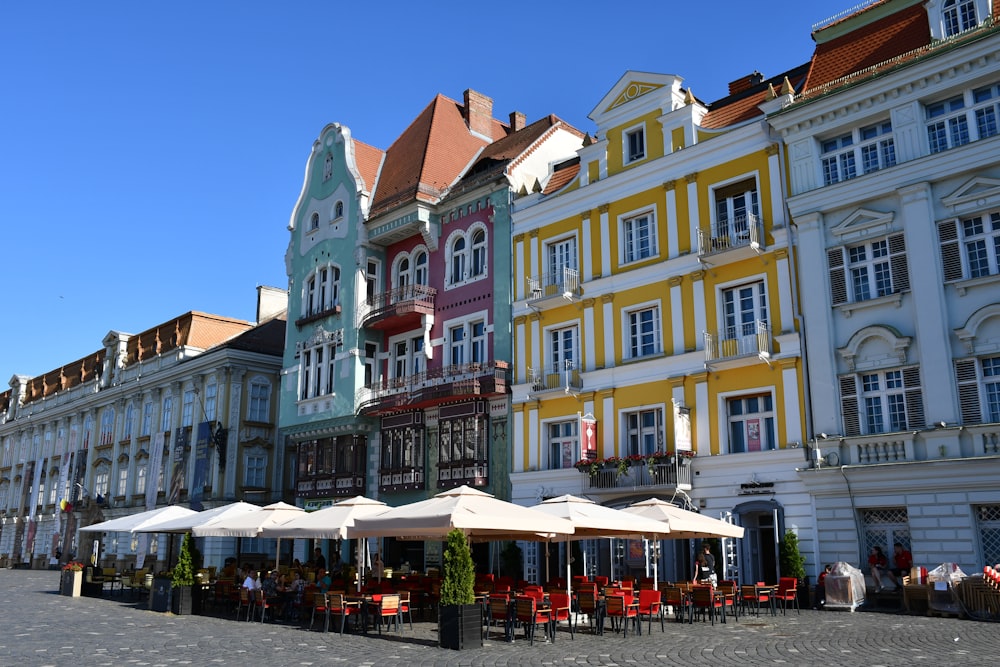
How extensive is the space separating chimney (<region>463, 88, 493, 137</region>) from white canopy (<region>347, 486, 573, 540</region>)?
28.2 m

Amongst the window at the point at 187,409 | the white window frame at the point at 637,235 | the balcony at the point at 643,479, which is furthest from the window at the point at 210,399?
the white window frame at the point at 637,235

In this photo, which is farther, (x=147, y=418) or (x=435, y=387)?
(x=147, y=418)

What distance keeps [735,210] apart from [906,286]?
616 cm

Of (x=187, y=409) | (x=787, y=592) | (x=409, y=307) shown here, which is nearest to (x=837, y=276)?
(x=787, y=592)

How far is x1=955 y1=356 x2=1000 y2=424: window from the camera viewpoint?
2158cm

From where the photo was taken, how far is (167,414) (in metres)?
52.3

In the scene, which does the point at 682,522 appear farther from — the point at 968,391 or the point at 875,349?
the point at 968,391

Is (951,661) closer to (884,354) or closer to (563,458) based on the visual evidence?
(884,354)

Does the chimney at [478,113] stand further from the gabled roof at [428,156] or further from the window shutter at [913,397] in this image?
the window shutter at [913,397]

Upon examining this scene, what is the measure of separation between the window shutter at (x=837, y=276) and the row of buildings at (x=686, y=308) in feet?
0.18

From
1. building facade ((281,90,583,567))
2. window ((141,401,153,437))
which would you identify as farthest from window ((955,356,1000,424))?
window ((141,401,153,437))

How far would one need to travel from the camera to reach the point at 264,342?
49.9 meters

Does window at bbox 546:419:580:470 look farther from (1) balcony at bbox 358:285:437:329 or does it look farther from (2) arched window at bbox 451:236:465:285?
(1) balcony at bbox 358:285:437:329

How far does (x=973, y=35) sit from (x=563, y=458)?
17562 millimetres
